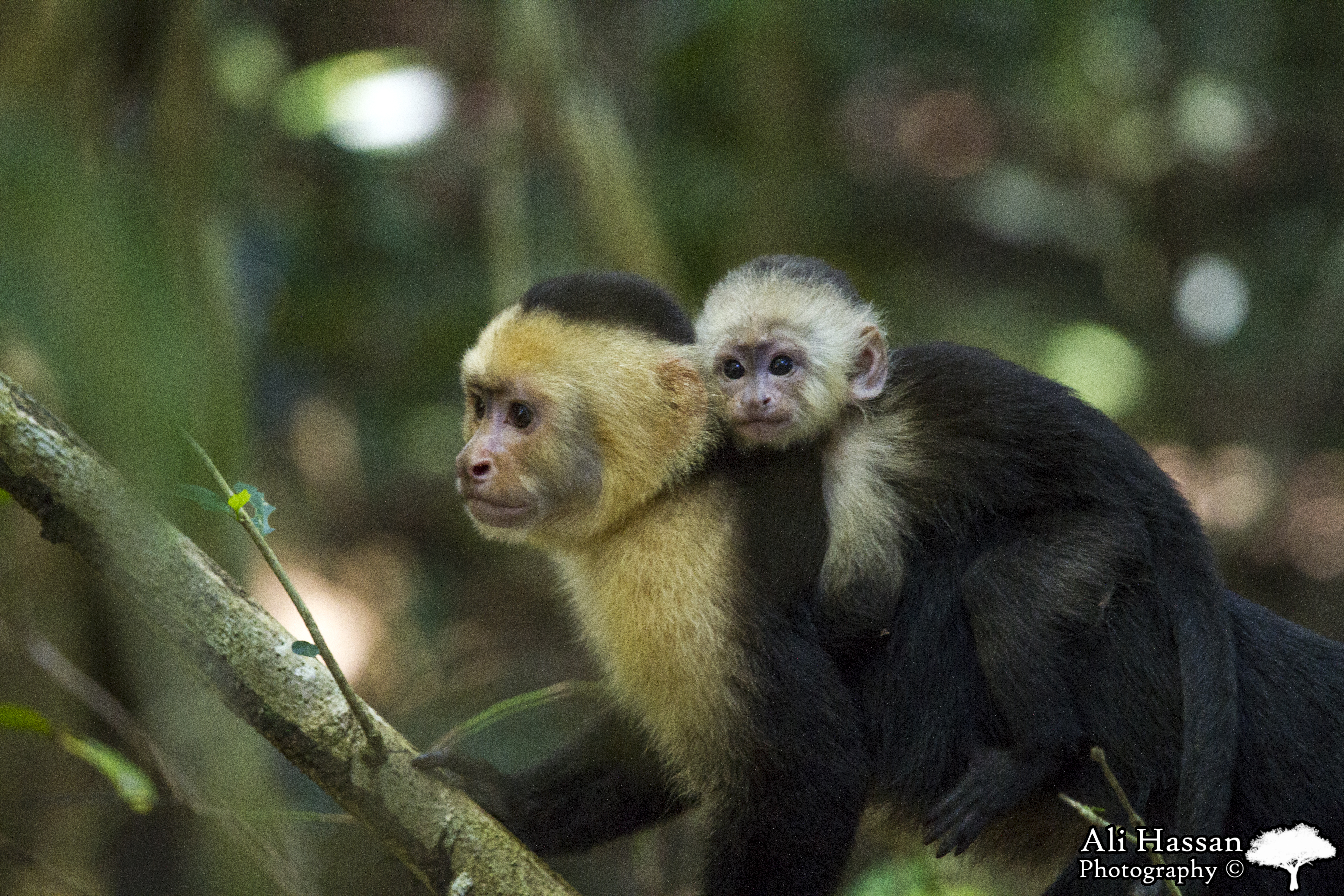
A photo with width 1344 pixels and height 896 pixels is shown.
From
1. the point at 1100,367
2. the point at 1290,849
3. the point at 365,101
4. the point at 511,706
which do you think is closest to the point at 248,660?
the point at 511,706

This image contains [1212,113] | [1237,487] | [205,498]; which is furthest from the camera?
[1212,113]

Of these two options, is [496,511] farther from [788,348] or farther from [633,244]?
[633,244]

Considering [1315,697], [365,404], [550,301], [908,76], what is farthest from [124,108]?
[908,76]

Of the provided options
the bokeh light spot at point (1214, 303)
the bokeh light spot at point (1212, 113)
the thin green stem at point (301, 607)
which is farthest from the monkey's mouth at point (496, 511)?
the bokeh light spot at point (1212, 113)

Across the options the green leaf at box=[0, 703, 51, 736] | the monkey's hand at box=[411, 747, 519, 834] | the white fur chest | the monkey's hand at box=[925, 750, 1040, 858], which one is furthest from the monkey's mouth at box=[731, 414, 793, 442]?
the green leaf at box=[0, 703, 51, 736]

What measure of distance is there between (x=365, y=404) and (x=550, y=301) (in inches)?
190

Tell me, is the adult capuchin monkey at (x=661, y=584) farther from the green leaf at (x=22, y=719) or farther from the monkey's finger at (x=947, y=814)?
the green leaf at (x=22, y=719)

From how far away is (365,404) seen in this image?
7.69 metres

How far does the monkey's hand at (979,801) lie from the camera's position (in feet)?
8.71

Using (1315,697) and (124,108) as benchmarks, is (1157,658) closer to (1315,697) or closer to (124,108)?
(1315,697)

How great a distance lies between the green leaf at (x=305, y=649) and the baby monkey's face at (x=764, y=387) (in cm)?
127

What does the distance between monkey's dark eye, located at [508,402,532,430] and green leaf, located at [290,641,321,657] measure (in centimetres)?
95

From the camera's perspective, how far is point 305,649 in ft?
7.45

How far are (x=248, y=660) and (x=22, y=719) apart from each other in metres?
0.80
